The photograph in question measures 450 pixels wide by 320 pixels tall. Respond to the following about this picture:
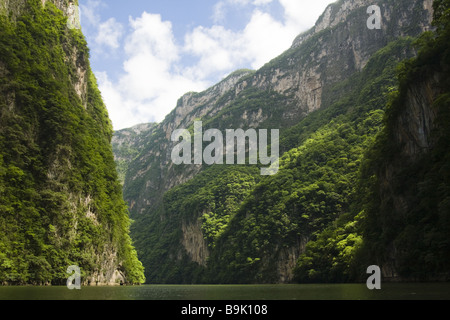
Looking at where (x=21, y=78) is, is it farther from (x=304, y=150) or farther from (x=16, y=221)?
(x=304, y=150)

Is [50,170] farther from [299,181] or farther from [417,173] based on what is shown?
[299,181]

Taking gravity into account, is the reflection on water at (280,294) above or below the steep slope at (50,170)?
below

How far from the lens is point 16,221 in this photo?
49.7 meters

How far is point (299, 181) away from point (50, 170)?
2642 inches

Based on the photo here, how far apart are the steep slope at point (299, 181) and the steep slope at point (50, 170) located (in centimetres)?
3538

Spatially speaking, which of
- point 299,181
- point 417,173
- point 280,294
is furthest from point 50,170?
point 299,181

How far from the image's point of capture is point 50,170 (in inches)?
2325

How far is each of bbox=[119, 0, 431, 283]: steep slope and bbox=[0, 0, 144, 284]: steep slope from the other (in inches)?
1393

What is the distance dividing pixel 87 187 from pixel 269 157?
105m

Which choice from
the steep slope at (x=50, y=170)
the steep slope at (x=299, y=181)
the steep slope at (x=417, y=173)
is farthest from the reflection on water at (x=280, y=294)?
the steep slope at (x=299, y=181)

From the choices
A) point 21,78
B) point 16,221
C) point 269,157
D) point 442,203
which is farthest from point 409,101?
point 269,157

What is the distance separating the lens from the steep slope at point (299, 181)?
96375 mm

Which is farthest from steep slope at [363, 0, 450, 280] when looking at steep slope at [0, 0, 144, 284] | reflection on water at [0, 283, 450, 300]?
steep slope at [0, 0, 144, 284]

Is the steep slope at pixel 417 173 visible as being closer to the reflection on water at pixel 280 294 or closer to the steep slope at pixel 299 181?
the reflection on water at pixel 280 294
